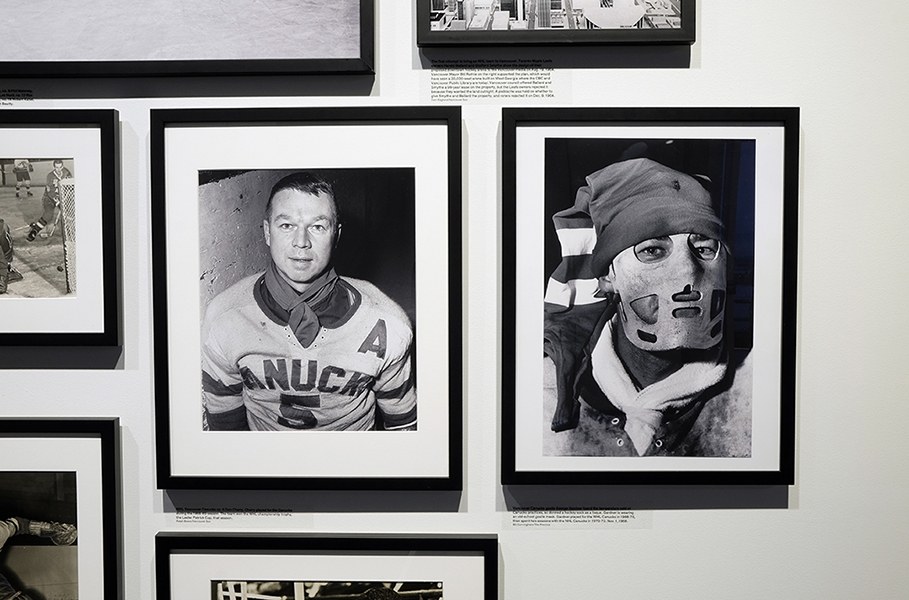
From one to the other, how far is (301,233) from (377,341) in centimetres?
17

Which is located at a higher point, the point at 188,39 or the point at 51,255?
the point at 188,39

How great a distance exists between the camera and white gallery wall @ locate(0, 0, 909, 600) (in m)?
0.88

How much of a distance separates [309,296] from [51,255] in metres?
0.35

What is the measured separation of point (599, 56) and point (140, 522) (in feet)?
2.92

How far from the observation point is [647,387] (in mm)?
879

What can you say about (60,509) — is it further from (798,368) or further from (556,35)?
(798,368)

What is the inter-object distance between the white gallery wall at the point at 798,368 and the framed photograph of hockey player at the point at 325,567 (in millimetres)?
24

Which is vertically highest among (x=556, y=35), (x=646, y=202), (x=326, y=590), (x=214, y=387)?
(x=556, y=35)

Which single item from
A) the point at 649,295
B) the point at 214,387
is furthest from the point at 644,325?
the point at 214,387

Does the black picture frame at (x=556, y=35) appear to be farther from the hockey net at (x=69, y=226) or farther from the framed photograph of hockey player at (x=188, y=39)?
the hockey net at (x=69, y=226)

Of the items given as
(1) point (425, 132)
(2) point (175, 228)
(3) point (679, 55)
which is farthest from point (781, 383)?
(2) point (175, 228)

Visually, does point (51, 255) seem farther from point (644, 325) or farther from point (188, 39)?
point (644, 325)

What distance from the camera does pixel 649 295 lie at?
87cm

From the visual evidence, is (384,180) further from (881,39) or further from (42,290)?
(881,39)
